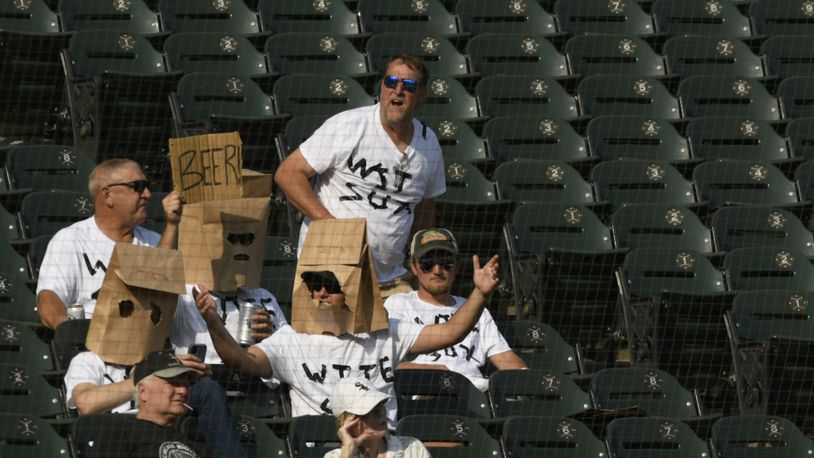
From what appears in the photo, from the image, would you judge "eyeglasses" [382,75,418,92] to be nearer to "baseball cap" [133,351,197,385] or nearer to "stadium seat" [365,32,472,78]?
"baseball cap" [133,351,197,385]

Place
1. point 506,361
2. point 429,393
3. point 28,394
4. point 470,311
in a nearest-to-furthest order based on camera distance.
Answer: point 470,311 < point 28,394 < point 429,393 < point 506,361

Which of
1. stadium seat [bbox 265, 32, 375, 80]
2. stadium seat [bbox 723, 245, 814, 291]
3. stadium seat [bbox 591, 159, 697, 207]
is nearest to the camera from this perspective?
stadium seat [bbox 723, 245, 814, 291]

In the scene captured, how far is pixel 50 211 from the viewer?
7188 millimetres

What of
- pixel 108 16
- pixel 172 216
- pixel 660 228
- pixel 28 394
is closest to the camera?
pixel 172 216

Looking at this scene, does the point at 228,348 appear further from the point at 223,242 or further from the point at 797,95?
the point at 797,95

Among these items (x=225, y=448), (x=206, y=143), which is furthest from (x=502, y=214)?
(x=225, y=448)

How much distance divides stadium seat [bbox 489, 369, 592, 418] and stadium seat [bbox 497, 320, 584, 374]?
316mm

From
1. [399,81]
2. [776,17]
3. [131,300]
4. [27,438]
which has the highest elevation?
[776,17]

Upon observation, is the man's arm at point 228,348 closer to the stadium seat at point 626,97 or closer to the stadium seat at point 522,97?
the stadium seat at point 522,97

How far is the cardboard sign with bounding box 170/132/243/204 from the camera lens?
6168 mm

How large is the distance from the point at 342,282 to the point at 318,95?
111 inches

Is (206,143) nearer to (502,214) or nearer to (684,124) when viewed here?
(502,214)

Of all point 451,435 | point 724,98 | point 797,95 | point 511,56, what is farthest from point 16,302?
point 797,95

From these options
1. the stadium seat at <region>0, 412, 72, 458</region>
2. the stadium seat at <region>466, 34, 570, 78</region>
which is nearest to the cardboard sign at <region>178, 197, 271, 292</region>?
the stadium seat at <region>0, 412, 72, 458</region>
